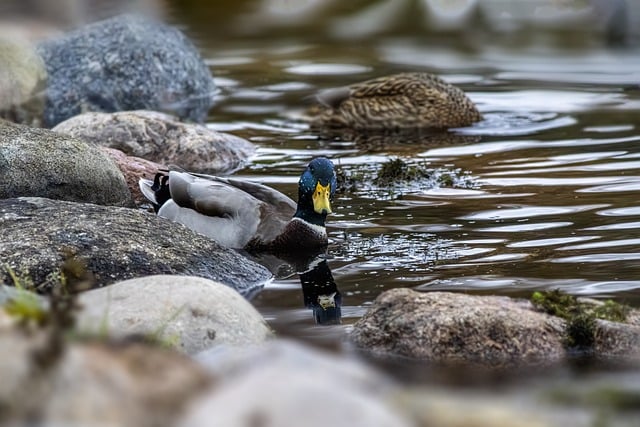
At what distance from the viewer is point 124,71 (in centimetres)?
1809

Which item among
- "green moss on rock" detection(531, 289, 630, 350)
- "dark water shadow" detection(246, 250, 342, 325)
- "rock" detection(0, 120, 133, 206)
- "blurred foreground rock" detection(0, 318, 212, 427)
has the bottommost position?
"dark water shadow" detection(246, 250, 342, 325)

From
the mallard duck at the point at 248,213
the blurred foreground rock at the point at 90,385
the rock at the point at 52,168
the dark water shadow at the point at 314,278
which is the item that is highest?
the blurred foreground rock at the point at 90,385

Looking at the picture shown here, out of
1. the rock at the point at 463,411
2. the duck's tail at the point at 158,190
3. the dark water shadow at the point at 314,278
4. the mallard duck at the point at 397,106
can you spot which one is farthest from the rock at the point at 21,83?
the rock at the point at 463,411

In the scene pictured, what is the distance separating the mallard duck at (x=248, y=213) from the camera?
33.8ft

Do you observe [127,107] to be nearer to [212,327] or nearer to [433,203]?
[433,203]

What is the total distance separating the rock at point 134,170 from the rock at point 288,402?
831 cm

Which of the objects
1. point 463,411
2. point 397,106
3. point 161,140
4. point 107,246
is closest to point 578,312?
point 107,246

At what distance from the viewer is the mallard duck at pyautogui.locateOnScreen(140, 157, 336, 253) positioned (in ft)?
33.8

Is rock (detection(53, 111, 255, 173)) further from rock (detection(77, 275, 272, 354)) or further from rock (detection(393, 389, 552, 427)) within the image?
rock (detection(393, 389, 552, 427))

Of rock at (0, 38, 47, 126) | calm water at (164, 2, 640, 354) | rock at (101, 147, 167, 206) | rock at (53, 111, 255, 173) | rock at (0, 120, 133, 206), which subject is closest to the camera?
calm water at (164, 2, 640, 354)

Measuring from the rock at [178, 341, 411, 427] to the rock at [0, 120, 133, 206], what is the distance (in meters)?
6.80

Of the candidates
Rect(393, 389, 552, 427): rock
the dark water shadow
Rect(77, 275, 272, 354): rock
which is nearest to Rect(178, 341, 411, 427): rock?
Rect(393, 389, 552, 427): rock

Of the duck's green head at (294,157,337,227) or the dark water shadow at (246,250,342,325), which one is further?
the duck's green head at (294,157,337,227)

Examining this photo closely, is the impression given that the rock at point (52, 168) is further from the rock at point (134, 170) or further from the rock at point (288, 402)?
the rock at point (288, 402)
